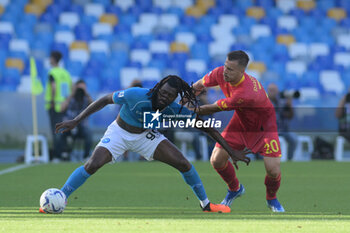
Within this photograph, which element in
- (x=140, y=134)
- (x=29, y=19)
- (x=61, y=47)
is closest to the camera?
(x=140, y=134)

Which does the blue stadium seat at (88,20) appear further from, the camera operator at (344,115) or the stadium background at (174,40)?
the camera operator at (344,115)

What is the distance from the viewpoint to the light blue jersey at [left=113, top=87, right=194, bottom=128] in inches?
277

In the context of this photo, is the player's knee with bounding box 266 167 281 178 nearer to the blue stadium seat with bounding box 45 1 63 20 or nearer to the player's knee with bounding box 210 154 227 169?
the player's knee with bounding box 210 154 227 169

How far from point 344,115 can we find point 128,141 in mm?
10386

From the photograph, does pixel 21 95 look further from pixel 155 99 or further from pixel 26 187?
pixel 155 99

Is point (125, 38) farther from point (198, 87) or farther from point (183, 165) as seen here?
point (183, 165)

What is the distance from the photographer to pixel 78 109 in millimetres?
15852

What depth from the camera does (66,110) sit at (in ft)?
51.0

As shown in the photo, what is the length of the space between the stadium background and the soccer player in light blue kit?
1142 centimetres

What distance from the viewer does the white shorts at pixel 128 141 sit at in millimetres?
7133

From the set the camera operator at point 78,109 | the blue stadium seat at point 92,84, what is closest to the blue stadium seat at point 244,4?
the blue stadium seat at point 92,84

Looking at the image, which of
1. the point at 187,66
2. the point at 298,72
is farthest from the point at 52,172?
the point at 298,72

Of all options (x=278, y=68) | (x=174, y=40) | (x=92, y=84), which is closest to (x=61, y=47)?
(x=92, y=84)

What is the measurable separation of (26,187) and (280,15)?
15.8 m
